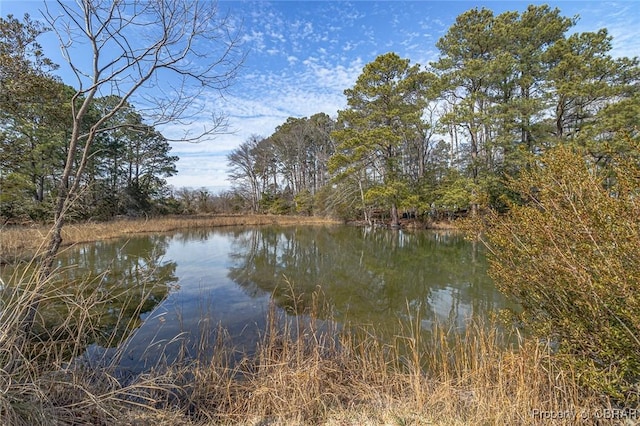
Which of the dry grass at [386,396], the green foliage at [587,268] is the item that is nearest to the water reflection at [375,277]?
the dry grass at [386,396]

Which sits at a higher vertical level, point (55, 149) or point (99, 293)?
point (55, 149)

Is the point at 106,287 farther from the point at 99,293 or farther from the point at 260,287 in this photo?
the point at 260,287

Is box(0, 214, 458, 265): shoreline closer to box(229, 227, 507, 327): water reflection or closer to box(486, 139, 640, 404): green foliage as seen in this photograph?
box(229, 227, 507, 327): water reflection

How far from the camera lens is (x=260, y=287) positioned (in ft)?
21.4

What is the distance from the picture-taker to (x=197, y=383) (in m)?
2.52

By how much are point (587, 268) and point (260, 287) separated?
5.81 meters

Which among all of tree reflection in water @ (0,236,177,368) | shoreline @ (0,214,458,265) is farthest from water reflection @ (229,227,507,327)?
shoreline @ (0,214,458,265)

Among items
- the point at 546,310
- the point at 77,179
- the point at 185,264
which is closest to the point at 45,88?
the point at 77,179

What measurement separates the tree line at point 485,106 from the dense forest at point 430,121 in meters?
0.06

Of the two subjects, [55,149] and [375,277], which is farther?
[55,149]

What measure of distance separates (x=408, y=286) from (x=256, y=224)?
1810 centimetres

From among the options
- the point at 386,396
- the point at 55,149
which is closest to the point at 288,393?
the point at 386,396

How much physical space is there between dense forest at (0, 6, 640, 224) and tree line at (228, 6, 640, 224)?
2.3 inches

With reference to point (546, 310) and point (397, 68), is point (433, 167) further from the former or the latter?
point (546, 310)
